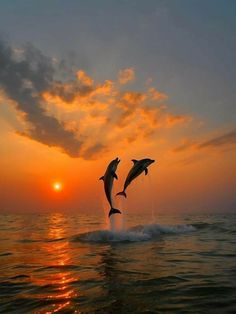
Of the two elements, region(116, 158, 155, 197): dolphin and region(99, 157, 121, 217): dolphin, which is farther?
region(116, 158, 155, 197): dolphin

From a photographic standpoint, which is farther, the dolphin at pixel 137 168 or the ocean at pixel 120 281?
the dolphin at pixel 137 168

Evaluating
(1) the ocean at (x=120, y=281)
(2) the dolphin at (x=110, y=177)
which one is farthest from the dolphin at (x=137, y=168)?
(1) the ocean at (x=120, y=281)

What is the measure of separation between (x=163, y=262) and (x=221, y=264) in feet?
7.94

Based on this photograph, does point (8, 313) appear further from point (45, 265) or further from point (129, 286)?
point (45, 265)

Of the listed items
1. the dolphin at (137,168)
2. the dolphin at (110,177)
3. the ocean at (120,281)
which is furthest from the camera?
the dolphin at (137,168)

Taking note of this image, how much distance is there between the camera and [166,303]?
27.0ft

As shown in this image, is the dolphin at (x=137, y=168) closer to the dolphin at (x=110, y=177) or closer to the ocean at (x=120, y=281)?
the dolphin at (x=110, y=177)

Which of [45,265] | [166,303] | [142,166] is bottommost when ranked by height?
[166,303]

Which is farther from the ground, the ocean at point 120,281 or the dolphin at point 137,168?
the dolphin at point 137,168

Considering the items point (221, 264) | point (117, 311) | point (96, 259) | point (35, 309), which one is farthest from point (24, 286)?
point (221, 264)

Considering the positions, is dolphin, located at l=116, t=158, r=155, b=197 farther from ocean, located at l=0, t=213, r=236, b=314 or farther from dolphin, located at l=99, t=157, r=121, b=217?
ocean, located at l=0, t=213, r=236, b=314

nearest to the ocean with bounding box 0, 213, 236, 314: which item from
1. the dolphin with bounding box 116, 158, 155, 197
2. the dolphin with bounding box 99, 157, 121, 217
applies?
the dolphin with bounding box 99, 157, 121, 217

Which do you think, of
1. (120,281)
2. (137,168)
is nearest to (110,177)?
(137,168)

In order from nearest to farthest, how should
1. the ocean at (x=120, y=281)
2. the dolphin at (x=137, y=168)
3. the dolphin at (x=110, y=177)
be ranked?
the ocean at (x=120, y=281) < the dolphin at (x=110, y=177) < the dolphin at (x=137, y=168)
